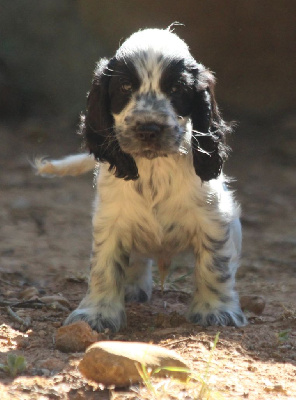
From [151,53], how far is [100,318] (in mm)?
1720

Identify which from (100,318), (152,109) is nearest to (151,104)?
(152,109)

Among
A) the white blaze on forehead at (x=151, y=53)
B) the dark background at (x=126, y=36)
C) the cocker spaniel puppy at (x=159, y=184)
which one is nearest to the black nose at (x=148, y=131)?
the cocker spaniel puppy at (x=159, y=184)

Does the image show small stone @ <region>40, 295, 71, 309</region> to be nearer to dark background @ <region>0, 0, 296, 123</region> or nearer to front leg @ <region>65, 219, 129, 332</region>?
→ front leg @ <region>65, 219, 129, 332</region>

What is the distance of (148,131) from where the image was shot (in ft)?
15.8

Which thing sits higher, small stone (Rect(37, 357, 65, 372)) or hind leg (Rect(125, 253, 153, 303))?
hind leg (Rect(125, 253, 153, 303))

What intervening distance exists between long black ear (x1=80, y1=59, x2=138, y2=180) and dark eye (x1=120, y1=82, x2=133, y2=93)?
173mm

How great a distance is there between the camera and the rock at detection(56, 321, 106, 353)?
4617 mm

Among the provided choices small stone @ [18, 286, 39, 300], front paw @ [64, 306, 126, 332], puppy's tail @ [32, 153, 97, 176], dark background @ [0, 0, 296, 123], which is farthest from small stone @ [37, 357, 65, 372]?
dark background @ [0, 0, 296, 123]

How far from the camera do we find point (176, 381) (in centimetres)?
379

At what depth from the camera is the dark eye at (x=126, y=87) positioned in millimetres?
5109

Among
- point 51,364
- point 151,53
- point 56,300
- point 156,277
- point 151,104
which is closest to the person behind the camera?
point 51,364

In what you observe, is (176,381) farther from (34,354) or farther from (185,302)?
(185,302)

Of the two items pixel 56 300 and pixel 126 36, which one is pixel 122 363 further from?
pixel 126 36

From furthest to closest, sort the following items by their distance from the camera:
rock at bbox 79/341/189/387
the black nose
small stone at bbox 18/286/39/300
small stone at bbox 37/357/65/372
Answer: small stone at bbox 18/286/39/300, the black nose, small stone at bbox 37/357/65/372, rock at bbox 79/341/189/387
